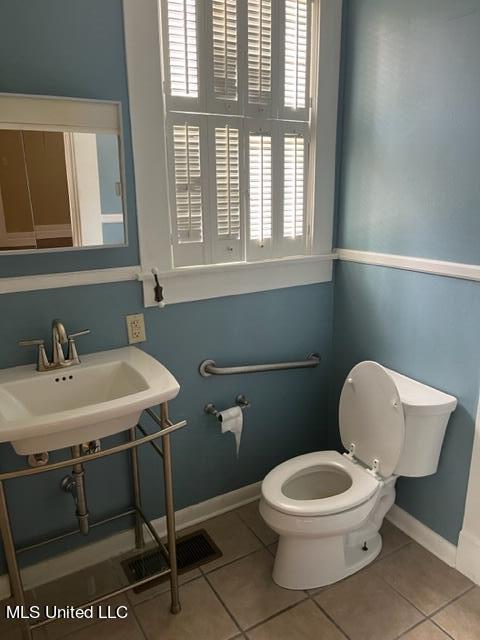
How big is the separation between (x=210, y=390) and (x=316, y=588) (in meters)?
0.86

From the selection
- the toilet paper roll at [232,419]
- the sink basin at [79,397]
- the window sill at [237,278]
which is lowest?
the toilet paper roll at [232,419]

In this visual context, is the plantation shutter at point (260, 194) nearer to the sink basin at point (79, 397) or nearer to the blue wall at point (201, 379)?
the blue wall at point (201, 379)

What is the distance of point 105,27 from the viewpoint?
158cm

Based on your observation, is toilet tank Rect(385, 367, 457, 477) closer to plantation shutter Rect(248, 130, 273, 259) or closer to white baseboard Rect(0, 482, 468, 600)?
white baseboard Rect(0, 482, 468, 600)

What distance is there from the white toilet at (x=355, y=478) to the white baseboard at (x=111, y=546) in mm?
428

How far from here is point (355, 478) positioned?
185cm

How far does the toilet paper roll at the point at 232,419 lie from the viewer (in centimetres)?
203

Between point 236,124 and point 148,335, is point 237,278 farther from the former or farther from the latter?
point 236,124

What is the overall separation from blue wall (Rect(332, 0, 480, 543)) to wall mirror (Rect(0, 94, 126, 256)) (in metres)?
1.03

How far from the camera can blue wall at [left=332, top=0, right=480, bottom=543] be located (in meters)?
1.66

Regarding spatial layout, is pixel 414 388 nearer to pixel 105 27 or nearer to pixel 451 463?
pixel 451 463

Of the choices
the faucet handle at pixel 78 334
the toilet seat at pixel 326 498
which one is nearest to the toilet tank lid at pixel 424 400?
the toilet seat at pixel 326 498

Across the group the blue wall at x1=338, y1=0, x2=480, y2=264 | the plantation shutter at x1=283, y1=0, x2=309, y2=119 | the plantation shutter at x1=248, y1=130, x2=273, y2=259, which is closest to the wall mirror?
the plantation shutter at x1=248, y1=130, x2=273, y2=259

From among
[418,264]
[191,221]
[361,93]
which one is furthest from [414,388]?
[361,93]
